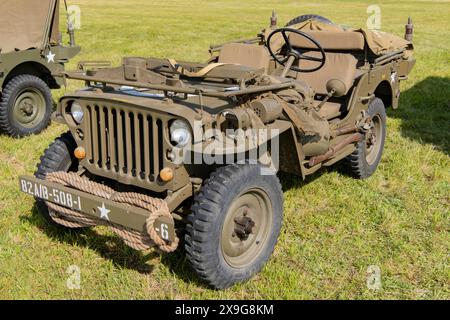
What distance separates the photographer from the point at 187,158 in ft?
11.2

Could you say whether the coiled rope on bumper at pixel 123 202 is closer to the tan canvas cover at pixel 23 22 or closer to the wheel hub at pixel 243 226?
the wheel hub at pixel 243 226

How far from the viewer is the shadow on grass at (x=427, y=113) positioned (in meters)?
7.01

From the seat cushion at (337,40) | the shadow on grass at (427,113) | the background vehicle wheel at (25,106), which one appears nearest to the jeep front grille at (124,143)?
the seat cushion at (337,40)

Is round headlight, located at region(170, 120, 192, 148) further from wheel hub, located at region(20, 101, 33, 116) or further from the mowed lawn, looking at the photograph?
wheel hub, located at region(20, 101, 33, 116)

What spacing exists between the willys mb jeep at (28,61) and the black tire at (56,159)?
9.83ft

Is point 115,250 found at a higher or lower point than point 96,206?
lower

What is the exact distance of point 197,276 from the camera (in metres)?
3.69

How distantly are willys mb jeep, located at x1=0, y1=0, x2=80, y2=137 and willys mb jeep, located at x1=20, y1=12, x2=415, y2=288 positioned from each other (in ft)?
10.1

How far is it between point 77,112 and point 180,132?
941mm

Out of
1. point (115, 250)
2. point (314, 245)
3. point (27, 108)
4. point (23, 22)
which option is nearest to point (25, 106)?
point (27, 108)

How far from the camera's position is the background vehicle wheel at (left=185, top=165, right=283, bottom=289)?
338 centimetres

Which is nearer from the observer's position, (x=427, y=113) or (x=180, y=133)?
(x=180, y=133)

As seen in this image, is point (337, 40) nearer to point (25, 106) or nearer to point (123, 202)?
point (123, 202)

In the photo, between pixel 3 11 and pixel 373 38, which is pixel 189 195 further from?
pixel 3 11
